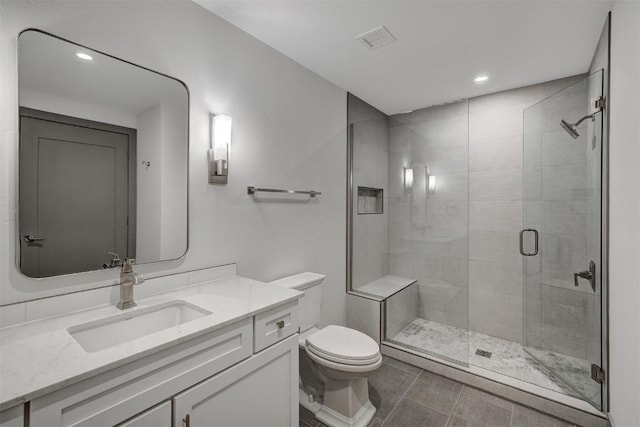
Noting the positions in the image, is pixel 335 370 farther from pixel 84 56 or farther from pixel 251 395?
pixel 84 56

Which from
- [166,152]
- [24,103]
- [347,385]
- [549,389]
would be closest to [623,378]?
[549,389]

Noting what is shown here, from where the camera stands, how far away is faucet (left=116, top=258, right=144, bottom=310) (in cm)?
128

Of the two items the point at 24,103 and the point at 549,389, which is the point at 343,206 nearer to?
the point at 549,389

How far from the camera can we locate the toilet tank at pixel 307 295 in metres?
2.07

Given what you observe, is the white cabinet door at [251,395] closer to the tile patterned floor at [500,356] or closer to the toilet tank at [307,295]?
the toilet tank at [307,295]

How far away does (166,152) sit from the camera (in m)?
1.55

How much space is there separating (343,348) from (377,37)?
2023 millimetres

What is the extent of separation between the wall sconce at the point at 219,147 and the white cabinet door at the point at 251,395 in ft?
3.26

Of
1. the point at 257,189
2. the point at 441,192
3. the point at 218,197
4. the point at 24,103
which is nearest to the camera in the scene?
the point at 24,103

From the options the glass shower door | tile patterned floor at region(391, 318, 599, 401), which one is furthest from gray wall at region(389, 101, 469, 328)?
the glass shower door

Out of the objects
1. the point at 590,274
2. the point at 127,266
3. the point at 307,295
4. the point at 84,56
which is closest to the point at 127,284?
the point at 127,266

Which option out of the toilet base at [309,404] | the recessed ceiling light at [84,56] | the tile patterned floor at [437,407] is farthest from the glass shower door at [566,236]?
the recessed ceiling light at [84,56]

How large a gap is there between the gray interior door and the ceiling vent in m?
1.58

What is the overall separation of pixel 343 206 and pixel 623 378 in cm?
208
